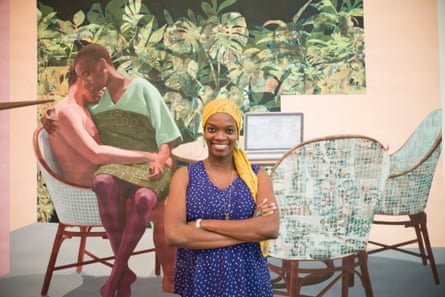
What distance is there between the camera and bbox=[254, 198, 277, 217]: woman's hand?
166 centimetres

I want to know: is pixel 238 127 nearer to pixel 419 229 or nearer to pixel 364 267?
pixel 364 267

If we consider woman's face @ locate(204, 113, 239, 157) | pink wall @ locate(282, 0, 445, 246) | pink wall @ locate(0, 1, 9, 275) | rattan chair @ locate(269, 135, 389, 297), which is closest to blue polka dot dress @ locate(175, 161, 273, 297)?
woman's face @ locate(204, 113, 239, 157)

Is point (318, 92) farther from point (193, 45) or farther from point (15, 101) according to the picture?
point (15, 101)

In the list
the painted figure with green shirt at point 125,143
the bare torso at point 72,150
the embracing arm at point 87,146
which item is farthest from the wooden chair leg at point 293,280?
the bare torso at point 72,150

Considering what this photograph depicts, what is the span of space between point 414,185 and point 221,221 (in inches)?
64.0

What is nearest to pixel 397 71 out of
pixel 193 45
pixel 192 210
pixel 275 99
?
pixel 275 99

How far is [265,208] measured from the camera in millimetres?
1661

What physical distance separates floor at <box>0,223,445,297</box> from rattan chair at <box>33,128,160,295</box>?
4cm

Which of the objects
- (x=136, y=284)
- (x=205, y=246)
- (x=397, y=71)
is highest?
(x=397, y=71)

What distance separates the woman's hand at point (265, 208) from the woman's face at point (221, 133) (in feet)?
0.76

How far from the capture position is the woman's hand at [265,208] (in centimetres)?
166

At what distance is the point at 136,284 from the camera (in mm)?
2771

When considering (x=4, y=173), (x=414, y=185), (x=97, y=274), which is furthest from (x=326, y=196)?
(x=4, y=173)

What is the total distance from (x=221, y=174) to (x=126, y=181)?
1.23 metres
